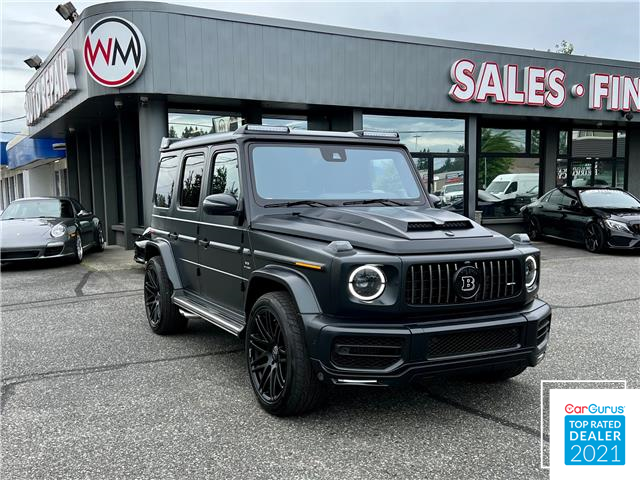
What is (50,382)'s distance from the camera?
4.73 m

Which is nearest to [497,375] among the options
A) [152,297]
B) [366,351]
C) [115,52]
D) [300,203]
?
[366,351]

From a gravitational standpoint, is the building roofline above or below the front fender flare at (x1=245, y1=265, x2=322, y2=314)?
above

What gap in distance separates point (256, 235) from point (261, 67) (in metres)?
8.80

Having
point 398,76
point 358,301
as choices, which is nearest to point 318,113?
point 398,76

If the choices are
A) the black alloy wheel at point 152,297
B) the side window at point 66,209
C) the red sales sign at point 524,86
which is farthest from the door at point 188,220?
the red sales sign at point 524,86

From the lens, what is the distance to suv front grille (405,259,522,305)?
351cm

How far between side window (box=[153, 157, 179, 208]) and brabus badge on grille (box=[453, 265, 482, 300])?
11.5 ft

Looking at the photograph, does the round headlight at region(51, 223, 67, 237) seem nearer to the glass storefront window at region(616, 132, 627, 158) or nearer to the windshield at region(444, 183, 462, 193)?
the windshield at region(444, 183, 462, 193)

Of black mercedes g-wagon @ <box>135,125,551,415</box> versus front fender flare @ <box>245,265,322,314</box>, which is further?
front fender flare @ <box>245,265,322,314</box>

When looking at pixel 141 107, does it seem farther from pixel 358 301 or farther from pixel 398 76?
pixel 358 301

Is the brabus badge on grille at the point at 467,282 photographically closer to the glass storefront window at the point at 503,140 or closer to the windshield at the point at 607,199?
the windshield at the point at 607,199

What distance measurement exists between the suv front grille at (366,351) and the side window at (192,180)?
2.55 meters

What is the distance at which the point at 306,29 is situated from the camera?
12727 millimetres

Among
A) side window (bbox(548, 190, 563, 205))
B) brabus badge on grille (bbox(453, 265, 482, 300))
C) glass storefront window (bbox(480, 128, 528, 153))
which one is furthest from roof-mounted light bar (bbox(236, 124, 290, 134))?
glass storefront window (bbox(480, 128, 528, 153))
